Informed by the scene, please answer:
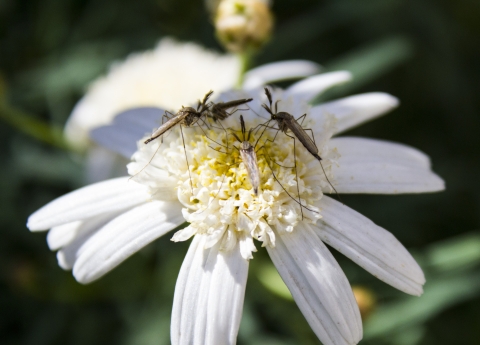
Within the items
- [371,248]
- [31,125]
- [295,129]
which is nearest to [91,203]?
Result: [295,129]

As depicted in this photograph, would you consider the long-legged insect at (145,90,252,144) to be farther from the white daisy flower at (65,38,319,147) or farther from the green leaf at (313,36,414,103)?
the green leaf at (313,36,414,103)

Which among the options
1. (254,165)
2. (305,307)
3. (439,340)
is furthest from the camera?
(439,340)

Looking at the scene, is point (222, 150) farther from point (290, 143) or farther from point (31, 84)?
point (31, 84)

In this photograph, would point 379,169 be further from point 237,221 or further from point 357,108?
point 237,221

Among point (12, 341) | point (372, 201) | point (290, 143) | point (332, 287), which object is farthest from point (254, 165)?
point (12, 341)

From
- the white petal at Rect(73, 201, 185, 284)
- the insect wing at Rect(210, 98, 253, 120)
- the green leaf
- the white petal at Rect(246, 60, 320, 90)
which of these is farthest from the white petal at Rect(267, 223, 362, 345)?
the green leaf

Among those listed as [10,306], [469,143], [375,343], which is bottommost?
[375,343]
